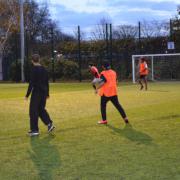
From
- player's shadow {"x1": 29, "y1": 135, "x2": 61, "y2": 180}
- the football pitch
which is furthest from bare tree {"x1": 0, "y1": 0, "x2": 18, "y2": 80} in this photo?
player's shadow {"x1": 29, "y1": 135, "x2": 61, "y2": 180}

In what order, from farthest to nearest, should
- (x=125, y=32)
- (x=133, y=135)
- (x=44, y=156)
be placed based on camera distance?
(x=125, y=32)
(x=133, y=135)
(x=44, y=156)

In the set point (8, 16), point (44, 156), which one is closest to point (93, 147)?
point (44, 156)

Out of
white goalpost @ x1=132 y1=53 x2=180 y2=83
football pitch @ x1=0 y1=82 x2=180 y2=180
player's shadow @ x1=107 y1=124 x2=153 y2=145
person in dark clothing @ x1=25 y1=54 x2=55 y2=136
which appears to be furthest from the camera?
white goalpost @ x1=132 y1=53 x2=180 y2=83

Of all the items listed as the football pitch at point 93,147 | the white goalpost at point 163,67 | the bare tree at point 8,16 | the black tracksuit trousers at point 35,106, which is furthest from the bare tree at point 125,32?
the black tracksuit trousers at point 35,106

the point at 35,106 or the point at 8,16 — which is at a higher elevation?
the point at 8,16

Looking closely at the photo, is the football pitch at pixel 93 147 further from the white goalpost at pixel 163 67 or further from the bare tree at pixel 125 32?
the bare tree at pixel 125 32

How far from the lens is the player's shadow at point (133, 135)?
1099cm

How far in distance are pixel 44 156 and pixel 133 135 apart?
2.92 metres

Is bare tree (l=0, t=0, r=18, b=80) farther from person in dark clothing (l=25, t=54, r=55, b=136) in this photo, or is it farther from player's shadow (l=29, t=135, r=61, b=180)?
player's shadow (l=29, t=135, r=61, b=180)

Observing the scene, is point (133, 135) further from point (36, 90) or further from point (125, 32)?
point (125, 32)

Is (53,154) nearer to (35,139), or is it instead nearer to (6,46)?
(35,139)

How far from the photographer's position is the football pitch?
26.5 ft

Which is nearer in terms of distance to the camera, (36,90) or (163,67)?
(36,90)

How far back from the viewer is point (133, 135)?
38.6 feet
